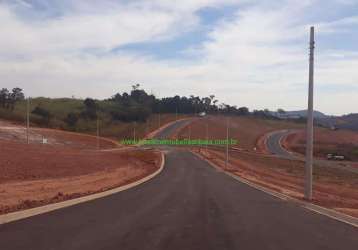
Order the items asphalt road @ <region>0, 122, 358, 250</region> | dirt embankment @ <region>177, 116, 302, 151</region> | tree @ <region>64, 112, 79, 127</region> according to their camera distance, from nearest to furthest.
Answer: asphalt road @ <region>0, 122, 358, 250</region> < dirt embankment @ <region>177, 116, 302, 151</region> < tree @ <region>64, 112, 79, 127</region>

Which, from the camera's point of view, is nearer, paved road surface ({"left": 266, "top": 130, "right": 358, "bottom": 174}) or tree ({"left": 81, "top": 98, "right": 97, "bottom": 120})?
paved road surface ({"left": 266, "top": 130, "right": 358, "bottom": 174})

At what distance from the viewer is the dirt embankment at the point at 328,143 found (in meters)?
124

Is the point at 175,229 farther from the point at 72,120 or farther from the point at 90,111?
the point at 90,111

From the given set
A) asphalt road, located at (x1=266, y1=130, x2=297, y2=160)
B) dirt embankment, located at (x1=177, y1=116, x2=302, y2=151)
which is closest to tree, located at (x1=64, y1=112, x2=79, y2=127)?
dirt embankment, located at (x1=177, y1=116, x2=302, y2=151)

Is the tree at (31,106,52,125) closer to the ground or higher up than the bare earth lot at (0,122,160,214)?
higher up

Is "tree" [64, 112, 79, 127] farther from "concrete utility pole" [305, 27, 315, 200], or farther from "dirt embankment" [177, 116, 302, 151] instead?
"concrete utility pole" [305, 27, 315, 200]

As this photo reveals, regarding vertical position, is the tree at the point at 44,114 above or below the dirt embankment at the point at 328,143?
above

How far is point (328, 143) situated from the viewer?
142875mm

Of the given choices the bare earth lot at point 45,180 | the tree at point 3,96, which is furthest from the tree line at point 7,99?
the bare earth lot at point 45,180

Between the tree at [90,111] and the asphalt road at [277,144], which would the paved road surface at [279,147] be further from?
the tree at [90,111]

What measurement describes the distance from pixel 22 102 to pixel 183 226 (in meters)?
191

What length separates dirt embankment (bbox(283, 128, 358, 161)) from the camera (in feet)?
407

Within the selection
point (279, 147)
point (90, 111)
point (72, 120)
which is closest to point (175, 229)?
point (279, 147)

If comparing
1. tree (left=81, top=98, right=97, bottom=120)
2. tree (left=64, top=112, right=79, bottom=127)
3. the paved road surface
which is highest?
tree (left=81, top=98, right=97, bottom=120)
